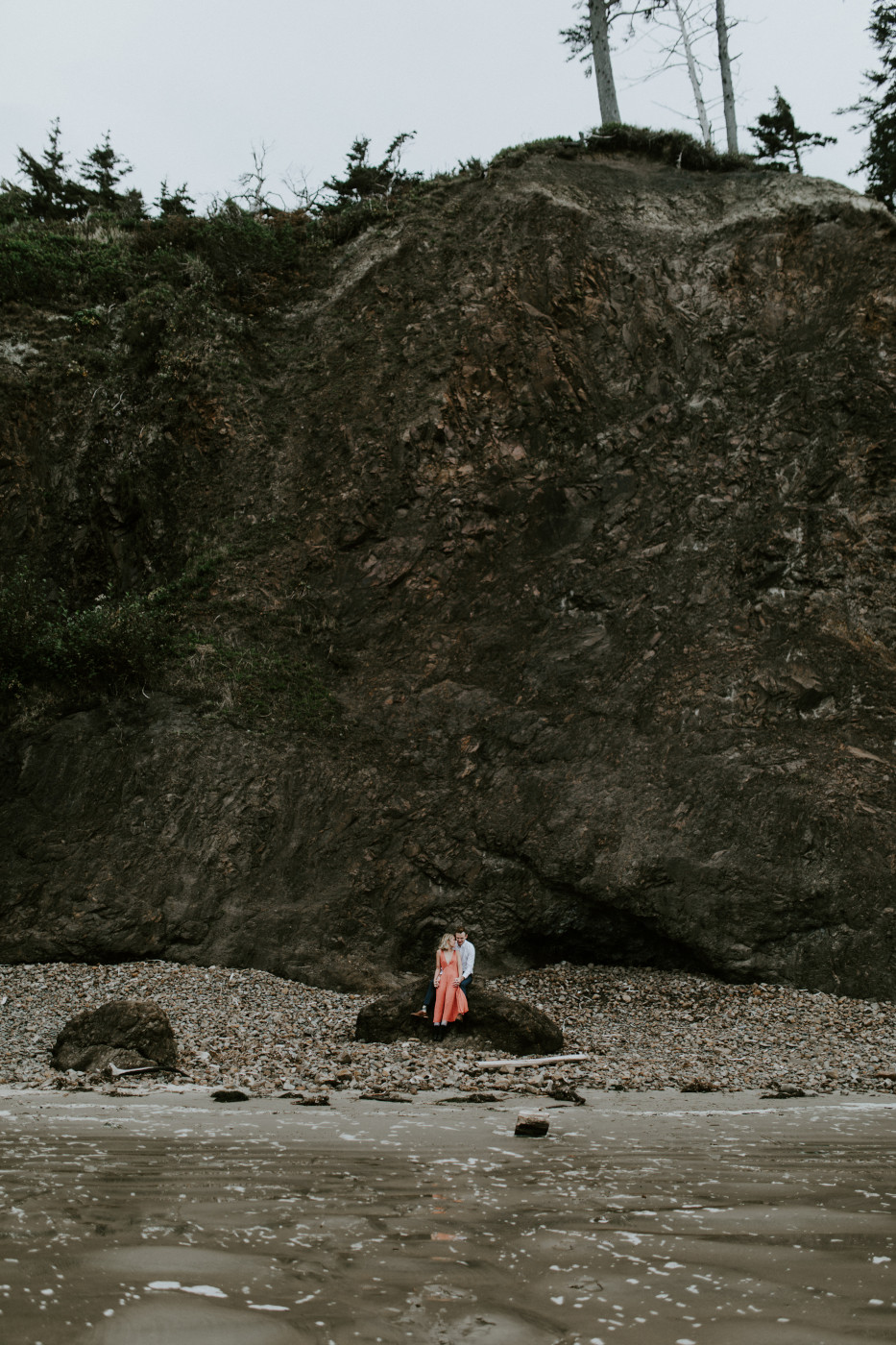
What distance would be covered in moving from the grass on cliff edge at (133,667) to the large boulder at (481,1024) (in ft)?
18.0

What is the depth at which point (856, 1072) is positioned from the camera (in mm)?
7062

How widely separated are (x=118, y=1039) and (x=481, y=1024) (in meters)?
3.23

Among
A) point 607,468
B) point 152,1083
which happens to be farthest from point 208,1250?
point 607,468

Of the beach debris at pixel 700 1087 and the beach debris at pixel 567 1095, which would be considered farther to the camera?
the beach debris at pixel 700 1087

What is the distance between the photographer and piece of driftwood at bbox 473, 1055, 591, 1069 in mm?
7250

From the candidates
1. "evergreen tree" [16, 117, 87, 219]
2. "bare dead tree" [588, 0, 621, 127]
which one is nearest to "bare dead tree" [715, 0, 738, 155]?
"bare dead tree" [588, 0, 621, 127]

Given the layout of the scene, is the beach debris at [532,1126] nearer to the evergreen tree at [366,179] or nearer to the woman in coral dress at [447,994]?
the woman in coral dress at [447,994]

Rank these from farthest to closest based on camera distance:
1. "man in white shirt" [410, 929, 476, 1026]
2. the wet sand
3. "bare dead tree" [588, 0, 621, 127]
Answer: "bare dead tree" [588, 0, 621, 127] → "man in white shirt" [410, 929, 476, 1026] → the wet sand

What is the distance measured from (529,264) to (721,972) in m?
12.7

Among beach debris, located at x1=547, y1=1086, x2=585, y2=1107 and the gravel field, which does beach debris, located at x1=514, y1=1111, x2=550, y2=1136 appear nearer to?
beach debris, located at x1=547, y1=1086, x2=585, y2=1107

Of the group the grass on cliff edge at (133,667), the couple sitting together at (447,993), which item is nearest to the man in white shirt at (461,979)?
the couple sitting together at (447,993)

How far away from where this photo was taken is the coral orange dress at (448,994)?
8.37 metres

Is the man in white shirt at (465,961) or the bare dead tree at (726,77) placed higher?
the bare dead tree at (726,77)

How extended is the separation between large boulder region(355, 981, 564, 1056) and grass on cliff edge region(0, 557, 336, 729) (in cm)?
550
